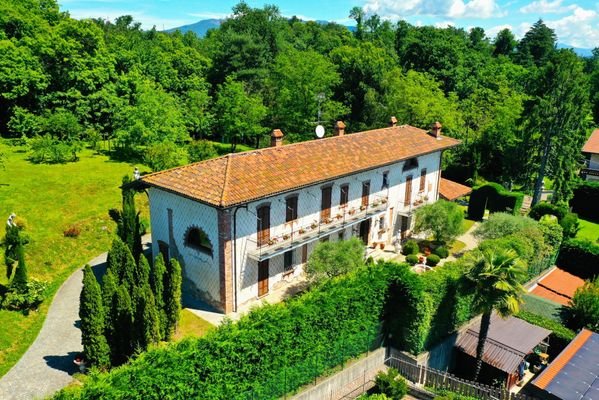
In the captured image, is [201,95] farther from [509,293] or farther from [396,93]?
[509,293]

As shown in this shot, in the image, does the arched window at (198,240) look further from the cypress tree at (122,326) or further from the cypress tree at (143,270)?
the cypress tree at (122,326)

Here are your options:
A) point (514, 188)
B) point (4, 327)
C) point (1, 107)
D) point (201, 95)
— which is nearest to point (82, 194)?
point (4, 327)

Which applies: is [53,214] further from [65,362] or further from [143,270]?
[143,270]

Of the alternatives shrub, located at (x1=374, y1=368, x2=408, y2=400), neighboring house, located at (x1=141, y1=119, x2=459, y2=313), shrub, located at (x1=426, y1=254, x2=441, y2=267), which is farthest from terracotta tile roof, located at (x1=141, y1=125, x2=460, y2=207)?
shrub, located at (x1=374, y1=368, x2=408, y2=400)

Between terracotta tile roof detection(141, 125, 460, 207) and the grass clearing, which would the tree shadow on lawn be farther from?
terracotta tile roof detection(141, 125, 460, 207)

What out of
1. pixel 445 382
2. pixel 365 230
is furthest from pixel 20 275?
pixel 365 230
